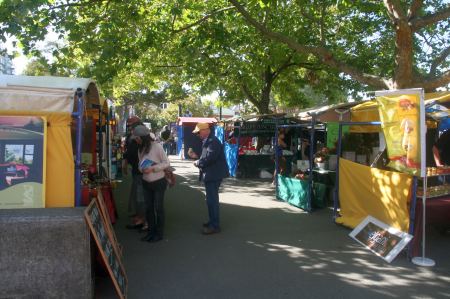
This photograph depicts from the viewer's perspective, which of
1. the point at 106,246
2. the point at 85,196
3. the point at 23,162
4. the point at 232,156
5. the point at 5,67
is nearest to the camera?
the point at 106,246

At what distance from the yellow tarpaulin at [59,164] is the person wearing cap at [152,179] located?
167cm

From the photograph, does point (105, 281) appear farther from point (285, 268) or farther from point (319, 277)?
point (319, 277)

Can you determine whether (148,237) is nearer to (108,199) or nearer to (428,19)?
(108,199)

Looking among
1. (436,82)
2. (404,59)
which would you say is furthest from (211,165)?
(436,82)

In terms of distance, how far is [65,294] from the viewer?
372cm

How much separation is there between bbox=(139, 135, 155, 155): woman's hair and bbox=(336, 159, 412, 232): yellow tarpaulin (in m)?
3.35

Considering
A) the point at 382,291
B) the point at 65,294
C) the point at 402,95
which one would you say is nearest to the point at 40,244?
the point at 65,294

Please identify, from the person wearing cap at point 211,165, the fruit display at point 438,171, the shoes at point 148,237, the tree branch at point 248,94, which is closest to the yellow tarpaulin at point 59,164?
the shoes at point 148,237

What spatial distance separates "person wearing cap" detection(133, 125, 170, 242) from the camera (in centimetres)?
588

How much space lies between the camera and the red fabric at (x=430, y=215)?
5312 mm

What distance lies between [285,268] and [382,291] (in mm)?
1151

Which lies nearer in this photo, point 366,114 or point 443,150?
point 443,150

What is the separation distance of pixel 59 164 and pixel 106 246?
0.98 meters

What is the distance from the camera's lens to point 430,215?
18.3 ft
